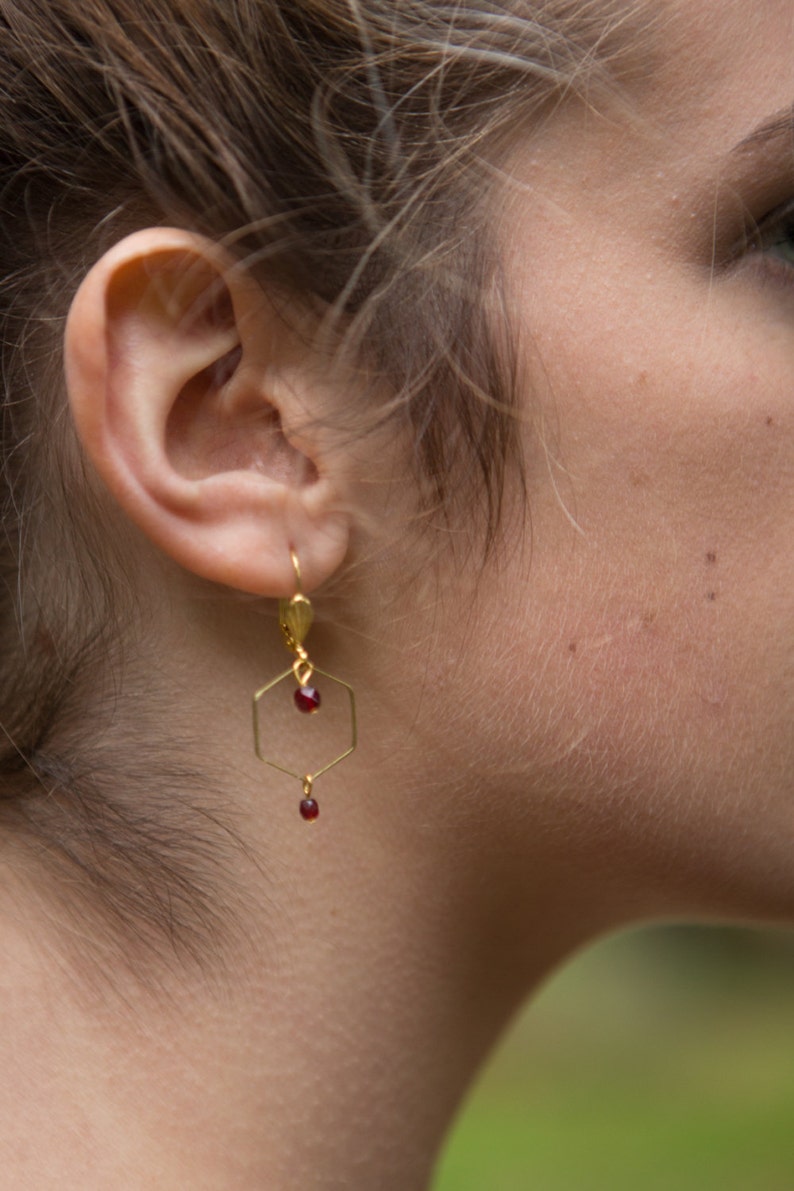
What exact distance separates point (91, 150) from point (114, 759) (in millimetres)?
474

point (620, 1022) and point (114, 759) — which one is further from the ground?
point (620, 1022)

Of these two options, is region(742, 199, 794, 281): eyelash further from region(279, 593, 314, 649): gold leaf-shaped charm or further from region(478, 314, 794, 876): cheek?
region(279, 593, 314, 649): gold leaf-shaped charm

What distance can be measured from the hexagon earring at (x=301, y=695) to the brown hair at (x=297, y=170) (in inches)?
4.1

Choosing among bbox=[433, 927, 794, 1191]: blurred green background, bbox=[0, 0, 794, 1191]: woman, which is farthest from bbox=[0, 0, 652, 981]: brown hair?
bbox=[433, 927, 794, 1191]: blurred green background

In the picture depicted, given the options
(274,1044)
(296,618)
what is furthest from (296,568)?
(274,1044)

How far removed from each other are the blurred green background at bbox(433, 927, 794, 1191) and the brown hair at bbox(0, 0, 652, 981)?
2.67 m

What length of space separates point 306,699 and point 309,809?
88mm

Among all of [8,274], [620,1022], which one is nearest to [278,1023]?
[8,274]

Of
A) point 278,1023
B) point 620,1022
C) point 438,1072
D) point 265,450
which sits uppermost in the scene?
point 620,1022

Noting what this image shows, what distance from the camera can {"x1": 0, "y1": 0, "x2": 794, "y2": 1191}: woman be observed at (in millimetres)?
925

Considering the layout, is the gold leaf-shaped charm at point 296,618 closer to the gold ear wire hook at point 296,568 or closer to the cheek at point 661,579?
the gold ear wire hook at point 296,568

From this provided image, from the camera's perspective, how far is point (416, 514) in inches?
38.3

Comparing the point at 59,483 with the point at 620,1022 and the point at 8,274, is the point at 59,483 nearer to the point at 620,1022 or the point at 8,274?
the point at 8,274

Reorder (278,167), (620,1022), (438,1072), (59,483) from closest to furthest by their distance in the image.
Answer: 1. (278,167)
2. (59,483)
3. (438,1072)
4. (620,1022)
